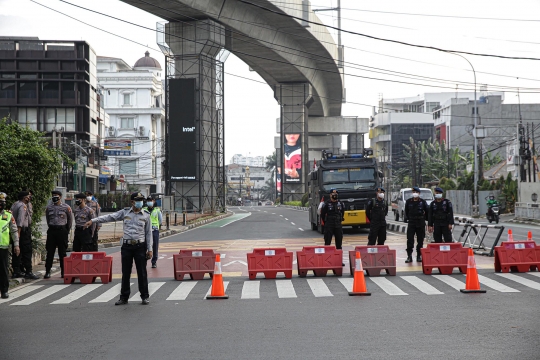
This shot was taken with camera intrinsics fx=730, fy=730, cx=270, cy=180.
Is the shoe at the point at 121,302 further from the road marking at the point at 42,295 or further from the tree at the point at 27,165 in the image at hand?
the tree at the point at 27,165

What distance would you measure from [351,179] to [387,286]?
1689 centimetres

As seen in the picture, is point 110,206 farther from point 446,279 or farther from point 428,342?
point 428,342

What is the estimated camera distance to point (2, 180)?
1702 cm

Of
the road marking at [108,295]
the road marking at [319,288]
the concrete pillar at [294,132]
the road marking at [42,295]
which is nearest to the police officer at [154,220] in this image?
the road marking at [42,295]

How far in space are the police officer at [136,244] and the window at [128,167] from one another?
96020mm

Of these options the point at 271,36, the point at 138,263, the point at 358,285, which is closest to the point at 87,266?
the point at 138,263

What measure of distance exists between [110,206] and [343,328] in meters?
72.0

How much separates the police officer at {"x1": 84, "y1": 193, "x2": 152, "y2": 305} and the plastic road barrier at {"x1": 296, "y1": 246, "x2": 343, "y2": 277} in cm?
446

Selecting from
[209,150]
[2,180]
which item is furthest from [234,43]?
[2,180]

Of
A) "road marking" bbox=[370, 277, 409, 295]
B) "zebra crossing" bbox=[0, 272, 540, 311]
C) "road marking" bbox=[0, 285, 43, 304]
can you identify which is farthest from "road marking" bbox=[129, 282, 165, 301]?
"road marking" bbox=[370, 277, 409, 295]

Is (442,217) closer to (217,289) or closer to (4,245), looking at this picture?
(217,289)

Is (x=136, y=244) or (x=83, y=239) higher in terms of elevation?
(x=136, y=244)

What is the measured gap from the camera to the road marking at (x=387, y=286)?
1305 cm

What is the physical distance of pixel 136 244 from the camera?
12.3 m
